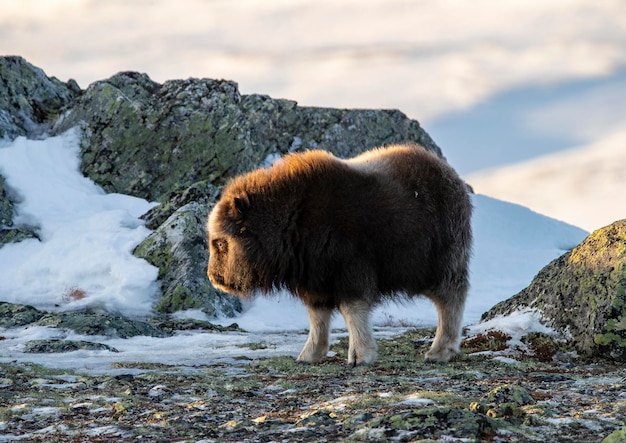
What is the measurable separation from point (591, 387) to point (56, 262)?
1786 cm

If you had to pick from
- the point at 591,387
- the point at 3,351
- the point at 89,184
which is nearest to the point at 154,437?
the point at 591,387

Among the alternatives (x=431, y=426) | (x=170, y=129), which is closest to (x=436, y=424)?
(x=431, y=426)

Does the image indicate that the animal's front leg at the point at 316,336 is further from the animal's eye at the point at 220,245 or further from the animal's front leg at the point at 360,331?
the animal's eye at the point at 220,245

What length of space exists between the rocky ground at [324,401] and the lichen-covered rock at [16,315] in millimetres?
5529

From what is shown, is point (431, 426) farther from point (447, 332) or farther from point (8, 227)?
point (8, 227)

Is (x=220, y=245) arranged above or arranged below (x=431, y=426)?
above

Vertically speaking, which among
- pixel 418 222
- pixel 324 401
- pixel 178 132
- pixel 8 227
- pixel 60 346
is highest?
pixel 178 132

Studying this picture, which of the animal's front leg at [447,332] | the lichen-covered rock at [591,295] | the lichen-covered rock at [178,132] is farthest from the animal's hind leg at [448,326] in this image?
the lichen-covered rock at [178,132]

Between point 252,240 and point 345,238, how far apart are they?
1.36 m

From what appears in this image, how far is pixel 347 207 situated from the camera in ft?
35.3

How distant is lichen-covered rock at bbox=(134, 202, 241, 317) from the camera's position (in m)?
20.4

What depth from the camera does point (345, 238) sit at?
Result: 10672 millimetres

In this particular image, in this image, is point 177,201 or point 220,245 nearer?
point 220,245

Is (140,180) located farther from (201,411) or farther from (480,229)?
(201,411)
